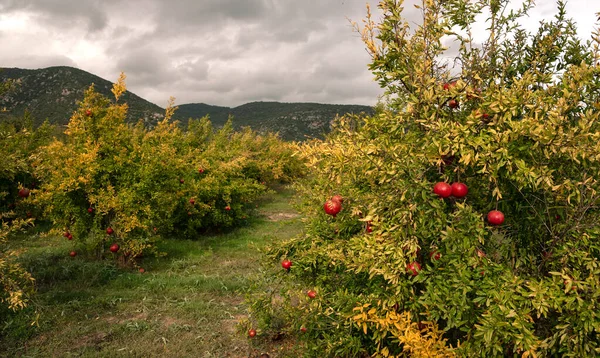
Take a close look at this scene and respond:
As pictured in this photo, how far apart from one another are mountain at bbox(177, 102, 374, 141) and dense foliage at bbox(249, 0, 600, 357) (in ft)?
228

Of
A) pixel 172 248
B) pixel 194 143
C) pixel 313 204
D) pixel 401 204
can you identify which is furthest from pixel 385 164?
pixel 194 143

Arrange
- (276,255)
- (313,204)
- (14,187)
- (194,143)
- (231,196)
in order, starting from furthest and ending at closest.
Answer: (194,143), (231,196), (14,187), (313,204), (276,255)

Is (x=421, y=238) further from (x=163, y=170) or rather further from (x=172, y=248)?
(x=172, y=248)

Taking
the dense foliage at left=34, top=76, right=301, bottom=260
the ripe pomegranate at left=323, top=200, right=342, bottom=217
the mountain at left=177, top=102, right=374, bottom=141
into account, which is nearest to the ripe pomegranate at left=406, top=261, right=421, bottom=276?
the ripe pomegranate at left=323, top=200, right=342, bottom=217

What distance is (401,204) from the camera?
3.11 meters

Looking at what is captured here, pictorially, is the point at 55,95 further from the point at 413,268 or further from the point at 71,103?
the point at 413,268

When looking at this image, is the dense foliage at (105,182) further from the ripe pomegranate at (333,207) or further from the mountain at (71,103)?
the mountain at (71,103)

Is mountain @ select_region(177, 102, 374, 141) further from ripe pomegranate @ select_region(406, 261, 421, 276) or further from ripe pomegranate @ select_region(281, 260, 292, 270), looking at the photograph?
ripe pomegranate @ select_region(406, 261, 421, 276)

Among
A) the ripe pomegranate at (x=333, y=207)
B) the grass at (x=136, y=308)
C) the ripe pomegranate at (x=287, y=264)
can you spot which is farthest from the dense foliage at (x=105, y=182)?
the ripe pomegranate at (x=333, y=207)

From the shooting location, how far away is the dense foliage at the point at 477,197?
8.82 feet

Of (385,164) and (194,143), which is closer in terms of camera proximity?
(385,164)

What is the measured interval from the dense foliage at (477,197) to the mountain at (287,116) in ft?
228

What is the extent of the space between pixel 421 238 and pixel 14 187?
45.5 ft

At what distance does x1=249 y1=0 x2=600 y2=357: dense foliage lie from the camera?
8.82ft
